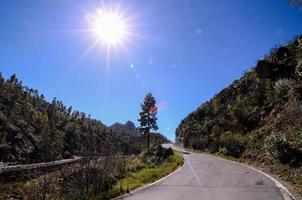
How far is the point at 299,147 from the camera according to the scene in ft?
62.2

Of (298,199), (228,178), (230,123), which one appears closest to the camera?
(298,199)

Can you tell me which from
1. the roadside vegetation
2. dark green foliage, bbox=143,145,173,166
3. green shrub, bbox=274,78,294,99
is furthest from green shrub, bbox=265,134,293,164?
green shrub, bbox=274,78,294,99

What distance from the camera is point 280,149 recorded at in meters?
20.1

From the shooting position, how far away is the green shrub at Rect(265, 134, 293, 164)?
1962 centimetres

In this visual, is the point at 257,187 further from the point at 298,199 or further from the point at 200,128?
the point at 200,128

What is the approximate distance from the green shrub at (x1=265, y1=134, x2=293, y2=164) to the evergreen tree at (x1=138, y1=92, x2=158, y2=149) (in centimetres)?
6002

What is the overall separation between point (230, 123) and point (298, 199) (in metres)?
35.5

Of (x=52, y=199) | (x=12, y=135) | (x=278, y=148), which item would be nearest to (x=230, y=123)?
(x=278, y=148)

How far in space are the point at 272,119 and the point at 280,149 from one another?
12184 mm

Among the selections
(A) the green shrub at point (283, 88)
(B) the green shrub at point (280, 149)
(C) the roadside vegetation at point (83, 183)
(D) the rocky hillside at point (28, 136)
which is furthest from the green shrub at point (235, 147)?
(D) the rocky hillside at point (28, 136)

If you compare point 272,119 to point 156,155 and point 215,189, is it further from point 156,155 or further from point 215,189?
point 215,189

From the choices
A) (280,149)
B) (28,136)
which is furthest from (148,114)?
(280,149)

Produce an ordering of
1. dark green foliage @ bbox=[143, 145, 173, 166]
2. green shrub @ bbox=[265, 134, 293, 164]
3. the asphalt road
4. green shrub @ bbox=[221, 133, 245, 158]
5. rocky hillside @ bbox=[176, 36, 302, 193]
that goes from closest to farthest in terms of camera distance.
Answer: the asphalt road
green shrub @ bbox=[265, 134, 293, 164]
rocky hillside @ bbox=[176, 36, 302, 193]
dark green foliage @ bbox=[143, 145, 173, 166]
green shrub @ bbox=[221, 133, 245, 158]

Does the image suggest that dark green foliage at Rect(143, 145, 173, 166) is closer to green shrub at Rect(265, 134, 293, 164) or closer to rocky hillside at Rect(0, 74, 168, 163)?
green shrub at Rect(265, 134, 293, 164)
